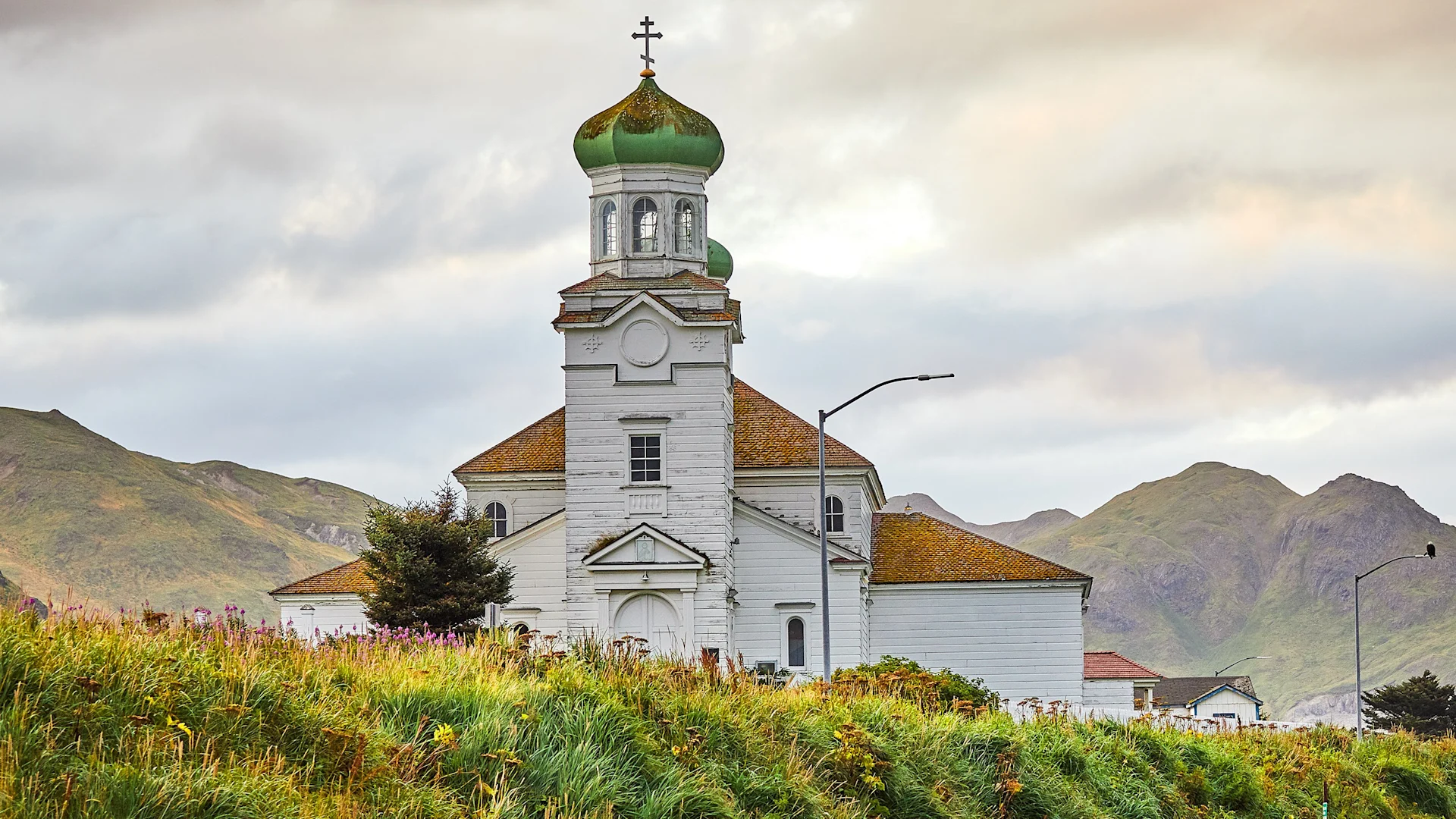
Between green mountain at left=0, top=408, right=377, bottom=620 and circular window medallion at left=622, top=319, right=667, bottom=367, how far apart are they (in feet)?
273

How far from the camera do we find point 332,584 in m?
62.8

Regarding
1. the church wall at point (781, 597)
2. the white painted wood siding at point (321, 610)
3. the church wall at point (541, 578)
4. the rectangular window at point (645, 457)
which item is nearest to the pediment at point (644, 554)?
the rectangular window at point (645, 457)

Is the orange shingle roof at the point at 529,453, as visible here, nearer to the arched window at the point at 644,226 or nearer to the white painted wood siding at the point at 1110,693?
the arched window at the point at 644,226

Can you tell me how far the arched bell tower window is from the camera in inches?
2261

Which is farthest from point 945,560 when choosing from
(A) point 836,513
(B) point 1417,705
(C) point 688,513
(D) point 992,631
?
(B) point 1417,705

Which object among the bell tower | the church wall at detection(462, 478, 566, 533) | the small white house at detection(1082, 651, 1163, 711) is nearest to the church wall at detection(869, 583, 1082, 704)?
the small white house at detection(1082, 651, 1163, 711)

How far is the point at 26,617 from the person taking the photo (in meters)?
14.9

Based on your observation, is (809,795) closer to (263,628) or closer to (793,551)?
(263,628)

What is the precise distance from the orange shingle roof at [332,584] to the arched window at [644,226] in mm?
13657

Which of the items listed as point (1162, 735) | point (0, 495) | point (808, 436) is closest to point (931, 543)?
point (808, 436)

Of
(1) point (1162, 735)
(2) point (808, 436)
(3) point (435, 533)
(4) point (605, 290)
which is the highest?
(4) point (605, 290)

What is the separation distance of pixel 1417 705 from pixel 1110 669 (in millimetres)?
25693

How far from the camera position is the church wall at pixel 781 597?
57062 mm

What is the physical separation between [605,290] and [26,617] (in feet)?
141
